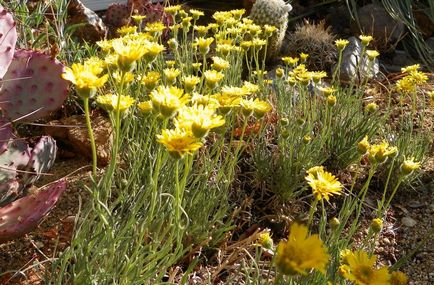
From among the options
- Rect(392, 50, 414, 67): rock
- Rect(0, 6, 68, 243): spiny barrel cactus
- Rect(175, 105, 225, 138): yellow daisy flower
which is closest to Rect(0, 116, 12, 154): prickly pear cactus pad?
Rect(0, 6, 68, 243): spiny barrel cactus

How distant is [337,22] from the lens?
544 cm

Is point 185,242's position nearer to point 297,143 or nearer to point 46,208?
point 46,208

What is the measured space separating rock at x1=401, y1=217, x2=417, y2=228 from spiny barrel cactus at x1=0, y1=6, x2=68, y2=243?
1.35 meters

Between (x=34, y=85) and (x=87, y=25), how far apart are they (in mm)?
1615

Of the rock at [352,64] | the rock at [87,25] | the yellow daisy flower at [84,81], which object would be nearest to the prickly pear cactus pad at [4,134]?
the yellow daisy flower at [84,81]

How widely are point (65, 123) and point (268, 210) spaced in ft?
3.09

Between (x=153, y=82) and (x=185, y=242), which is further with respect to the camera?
(x=185, y=242)

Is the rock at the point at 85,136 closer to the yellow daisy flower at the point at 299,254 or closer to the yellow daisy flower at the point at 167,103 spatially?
the yellow daisy flower at the point at 167,103

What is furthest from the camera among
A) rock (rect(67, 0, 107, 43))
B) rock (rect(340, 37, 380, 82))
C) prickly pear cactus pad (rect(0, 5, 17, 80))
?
rock (rect(340, 37, 380, 82))

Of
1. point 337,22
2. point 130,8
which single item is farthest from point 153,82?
point 337,22

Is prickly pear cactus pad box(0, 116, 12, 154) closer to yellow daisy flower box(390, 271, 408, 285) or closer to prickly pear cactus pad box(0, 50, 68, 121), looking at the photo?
prickly pear cactus pad box(0, 50, 68, 121)

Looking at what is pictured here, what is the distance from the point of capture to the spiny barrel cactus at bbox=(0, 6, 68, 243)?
1860mm

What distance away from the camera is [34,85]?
2.34 meters

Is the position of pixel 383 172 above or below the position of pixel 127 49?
below
